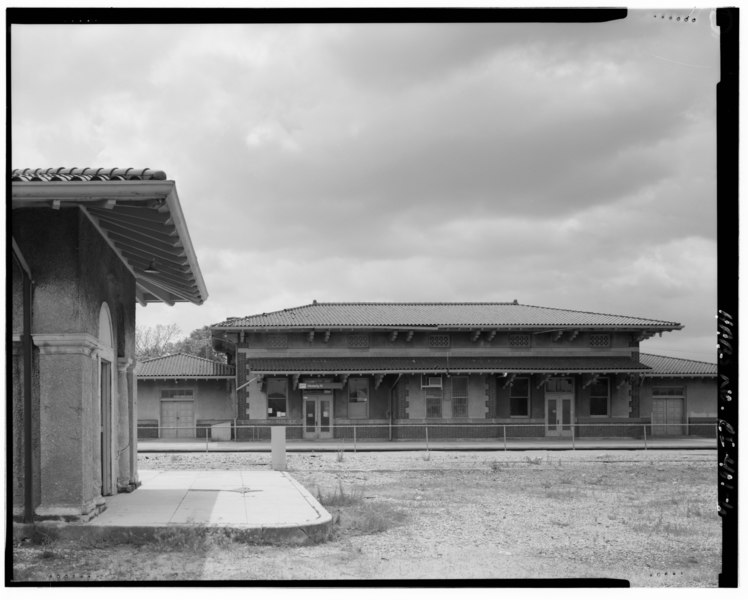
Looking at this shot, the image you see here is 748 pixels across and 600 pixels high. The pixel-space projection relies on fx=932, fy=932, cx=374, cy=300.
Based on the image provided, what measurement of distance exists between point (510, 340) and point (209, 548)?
26867 mm

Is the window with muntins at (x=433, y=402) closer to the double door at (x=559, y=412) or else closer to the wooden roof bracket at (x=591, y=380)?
the double door at (x=559, y=412)

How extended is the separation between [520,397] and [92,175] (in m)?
28.5

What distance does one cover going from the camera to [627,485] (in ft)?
56.6

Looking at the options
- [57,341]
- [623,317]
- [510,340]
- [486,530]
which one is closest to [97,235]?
[57,341]

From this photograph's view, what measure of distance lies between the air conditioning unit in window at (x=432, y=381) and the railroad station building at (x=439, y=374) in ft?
0.12

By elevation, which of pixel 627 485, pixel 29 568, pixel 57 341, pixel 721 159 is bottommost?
pixel 627 485

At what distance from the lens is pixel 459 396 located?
34281 mm

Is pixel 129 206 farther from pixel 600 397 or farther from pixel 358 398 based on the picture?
pixel 600 397

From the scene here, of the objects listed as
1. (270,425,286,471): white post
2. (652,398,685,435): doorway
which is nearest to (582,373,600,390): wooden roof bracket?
(652,398,685,435): doorway

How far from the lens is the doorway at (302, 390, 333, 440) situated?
3384cm

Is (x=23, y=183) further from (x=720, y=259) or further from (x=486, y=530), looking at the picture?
(x=486, y=530)

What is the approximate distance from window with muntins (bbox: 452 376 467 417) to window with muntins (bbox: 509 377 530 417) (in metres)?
1.85

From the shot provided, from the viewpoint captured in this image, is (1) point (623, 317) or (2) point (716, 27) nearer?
(2) point (716, 27)

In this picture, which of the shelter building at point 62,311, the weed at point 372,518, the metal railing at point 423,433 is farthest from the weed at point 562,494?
the metal railing at point 423,433
